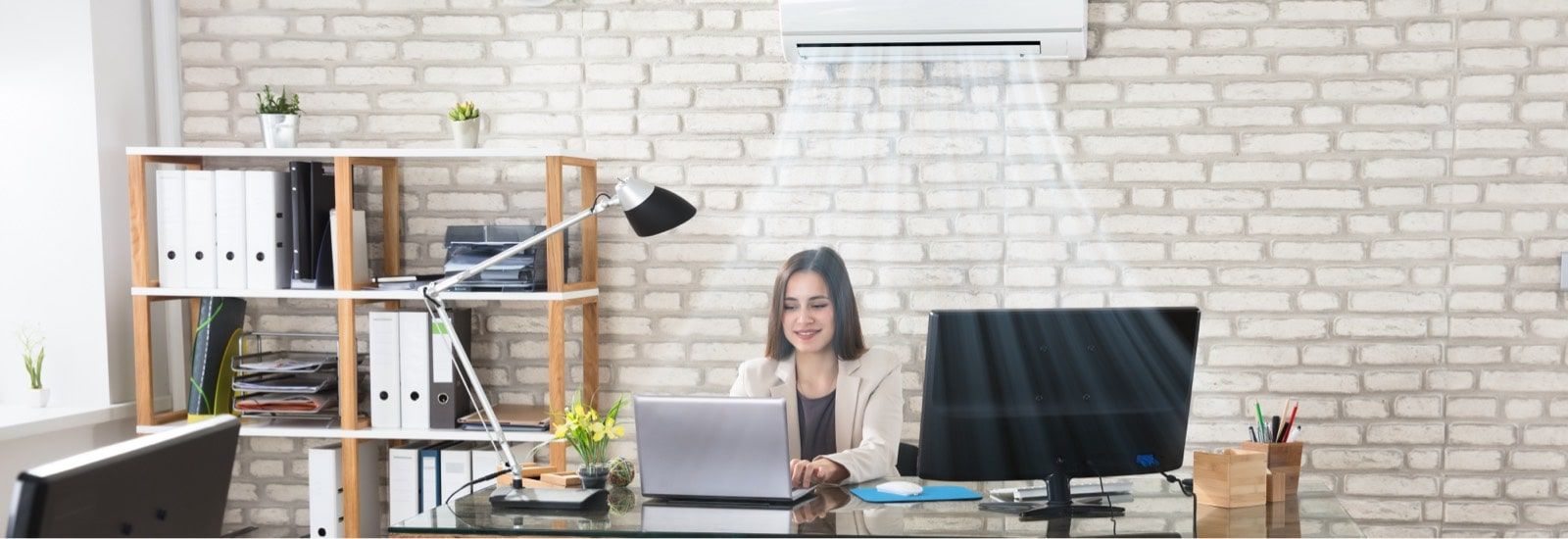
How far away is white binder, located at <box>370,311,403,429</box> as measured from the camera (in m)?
3.41

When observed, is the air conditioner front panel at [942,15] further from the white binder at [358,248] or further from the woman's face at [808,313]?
the white binder at [358,248]

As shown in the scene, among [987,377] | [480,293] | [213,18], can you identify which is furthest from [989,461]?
[213,18]

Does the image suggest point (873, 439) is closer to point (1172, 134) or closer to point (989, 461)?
point (989, 461)

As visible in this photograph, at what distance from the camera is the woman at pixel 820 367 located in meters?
3.16

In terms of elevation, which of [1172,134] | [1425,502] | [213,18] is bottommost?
[1425,502]

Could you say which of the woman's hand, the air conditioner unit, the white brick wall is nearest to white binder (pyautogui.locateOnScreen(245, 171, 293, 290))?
the white brick wall

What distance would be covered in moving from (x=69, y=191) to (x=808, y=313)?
2112 mm

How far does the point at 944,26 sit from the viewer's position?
3312 millimetres

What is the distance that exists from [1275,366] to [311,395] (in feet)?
8.77

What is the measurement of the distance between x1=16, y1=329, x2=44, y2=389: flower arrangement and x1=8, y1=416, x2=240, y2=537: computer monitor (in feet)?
7.68

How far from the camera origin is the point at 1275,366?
3469 mm

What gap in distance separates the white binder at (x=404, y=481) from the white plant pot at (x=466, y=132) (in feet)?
2.85

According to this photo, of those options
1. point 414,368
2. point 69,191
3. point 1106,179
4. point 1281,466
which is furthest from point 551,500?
point 69,191

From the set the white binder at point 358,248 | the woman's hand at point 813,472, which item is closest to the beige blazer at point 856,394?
the woman's hand at point 813,472
